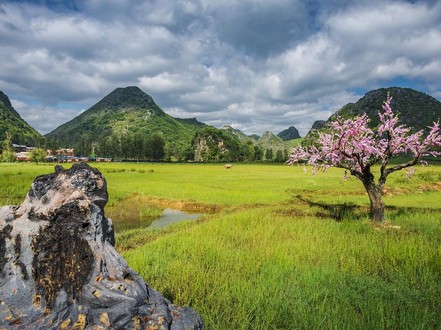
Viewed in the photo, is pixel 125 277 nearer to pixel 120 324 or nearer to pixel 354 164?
pixel 120 324

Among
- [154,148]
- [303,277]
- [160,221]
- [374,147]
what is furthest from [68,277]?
[154,148]

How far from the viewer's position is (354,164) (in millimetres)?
15641

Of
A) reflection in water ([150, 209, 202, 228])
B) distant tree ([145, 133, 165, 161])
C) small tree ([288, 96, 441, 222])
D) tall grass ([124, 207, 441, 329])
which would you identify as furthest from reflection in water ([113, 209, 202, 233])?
distant tree ([145, 133, 165, 161])

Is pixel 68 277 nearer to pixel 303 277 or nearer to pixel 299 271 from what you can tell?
pixel 303 277

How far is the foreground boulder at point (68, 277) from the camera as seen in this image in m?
3.14

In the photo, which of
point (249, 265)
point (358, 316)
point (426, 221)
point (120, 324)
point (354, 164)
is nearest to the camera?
point (120, 324)

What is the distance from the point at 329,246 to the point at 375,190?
6.44 m

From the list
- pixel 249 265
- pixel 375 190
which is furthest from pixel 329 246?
pixel 375 190

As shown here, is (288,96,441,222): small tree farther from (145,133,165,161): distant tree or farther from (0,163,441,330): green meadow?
(145,133,165,161): distant tree

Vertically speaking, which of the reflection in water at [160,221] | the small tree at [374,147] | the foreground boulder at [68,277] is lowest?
the reflection in water at [160,221]

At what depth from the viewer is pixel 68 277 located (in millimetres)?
3342

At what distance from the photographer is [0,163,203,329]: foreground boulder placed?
10.3 ft

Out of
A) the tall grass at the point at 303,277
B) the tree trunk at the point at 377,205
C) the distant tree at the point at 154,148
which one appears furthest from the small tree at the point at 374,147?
the distant tree at the point at 154,148

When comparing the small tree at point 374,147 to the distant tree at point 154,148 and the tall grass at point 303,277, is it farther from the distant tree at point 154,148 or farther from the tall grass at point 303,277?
the distant tree at point 154,148
